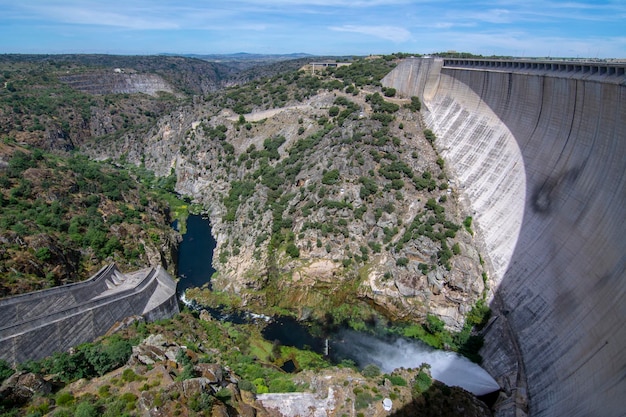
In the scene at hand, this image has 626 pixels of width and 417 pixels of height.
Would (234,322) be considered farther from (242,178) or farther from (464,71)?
(464,71)

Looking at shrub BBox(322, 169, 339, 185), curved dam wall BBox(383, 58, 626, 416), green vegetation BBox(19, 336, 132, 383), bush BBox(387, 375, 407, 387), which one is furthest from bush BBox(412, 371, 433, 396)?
shrub BBox(322, 169, 339, 185)

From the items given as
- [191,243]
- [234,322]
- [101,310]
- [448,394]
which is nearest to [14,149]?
[191,243]

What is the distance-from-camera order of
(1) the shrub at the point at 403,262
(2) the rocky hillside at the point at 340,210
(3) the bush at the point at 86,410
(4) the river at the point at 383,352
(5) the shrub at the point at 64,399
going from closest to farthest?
(3) the bush at the point at 86,410 < (5) the shrub at the point at 64,399 < (4) the river at the point at 383,352 < (2) the rocky hillside at the point at 340,210 < (1) the shrub at the point at 403,262

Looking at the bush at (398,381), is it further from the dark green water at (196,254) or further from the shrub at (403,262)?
the dark green water at (196,254)

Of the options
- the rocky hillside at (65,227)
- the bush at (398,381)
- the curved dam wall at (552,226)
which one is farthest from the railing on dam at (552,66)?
the rocky hillside at (65,227)

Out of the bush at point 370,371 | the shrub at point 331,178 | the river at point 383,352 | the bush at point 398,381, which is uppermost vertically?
the shrub at point 331,178

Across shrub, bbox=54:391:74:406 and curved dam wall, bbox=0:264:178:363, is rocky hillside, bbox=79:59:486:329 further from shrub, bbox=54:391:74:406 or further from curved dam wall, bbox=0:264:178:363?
shrub, bbox=54:391:74:406
